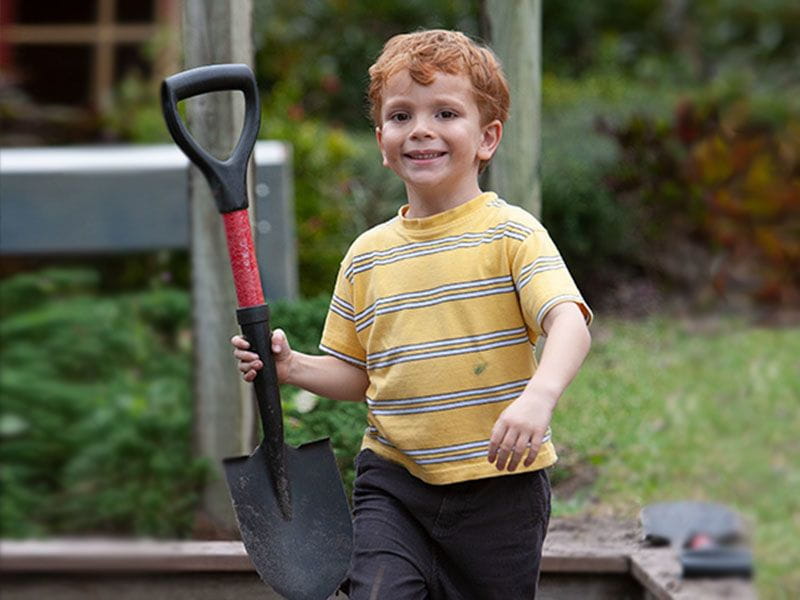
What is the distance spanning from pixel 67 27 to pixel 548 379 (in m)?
11.0

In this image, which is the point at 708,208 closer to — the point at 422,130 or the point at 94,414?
the point at 94,414

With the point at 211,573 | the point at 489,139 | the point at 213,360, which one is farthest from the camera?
the point at 213,360

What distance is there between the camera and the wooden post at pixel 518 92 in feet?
12.8

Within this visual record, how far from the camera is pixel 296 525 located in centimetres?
252

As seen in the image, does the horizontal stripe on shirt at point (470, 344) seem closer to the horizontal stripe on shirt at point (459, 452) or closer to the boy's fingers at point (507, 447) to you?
the horizontal stripe on shirt at point (459, 452)

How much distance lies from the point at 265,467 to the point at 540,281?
60 cm

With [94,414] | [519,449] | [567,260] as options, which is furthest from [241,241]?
[567,260]

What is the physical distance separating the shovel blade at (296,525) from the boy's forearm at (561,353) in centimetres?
55

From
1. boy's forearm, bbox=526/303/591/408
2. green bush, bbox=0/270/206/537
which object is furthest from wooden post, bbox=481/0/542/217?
boy's forearm, bbox=526/303/591/408

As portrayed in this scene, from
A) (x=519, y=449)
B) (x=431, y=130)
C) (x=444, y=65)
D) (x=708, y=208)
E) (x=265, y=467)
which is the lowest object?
(x=708, y=208)

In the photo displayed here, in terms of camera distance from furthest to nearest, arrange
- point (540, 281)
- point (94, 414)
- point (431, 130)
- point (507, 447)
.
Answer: point (94, 414), point (431, 130), point (540, 281), point (507, 447)

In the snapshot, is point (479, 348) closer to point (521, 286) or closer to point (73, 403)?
point (521, 286)

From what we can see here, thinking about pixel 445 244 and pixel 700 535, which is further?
pixel 700 535

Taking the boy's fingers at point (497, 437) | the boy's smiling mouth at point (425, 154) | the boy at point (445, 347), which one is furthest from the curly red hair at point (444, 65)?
the boy's fingers at point (497, 437)
